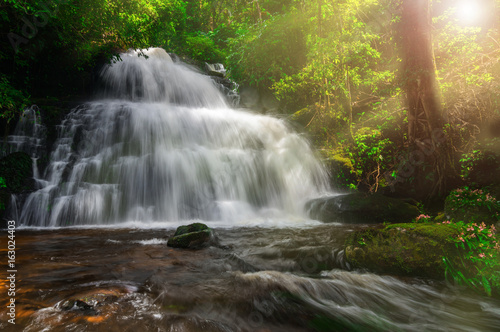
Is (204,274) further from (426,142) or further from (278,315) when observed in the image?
(426,142)

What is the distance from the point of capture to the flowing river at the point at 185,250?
233 centimetres

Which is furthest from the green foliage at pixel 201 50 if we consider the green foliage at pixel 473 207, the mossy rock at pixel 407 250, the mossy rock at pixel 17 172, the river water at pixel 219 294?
the mossy rock at pixel 407 250

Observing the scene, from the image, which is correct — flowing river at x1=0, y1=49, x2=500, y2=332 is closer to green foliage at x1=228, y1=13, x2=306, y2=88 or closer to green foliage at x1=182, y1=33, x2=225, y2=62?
green foliage at x1=228, y1=13, x2=306, y2=88

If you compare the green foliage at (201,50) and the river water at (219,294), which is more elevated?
the green foliage at (201,50)

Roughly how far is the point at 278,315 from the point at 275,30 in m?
14.6

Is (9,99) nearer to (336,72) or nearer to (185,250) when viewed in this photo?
(185,250)

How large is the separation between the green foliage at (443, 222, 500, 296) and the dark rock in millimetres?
3514

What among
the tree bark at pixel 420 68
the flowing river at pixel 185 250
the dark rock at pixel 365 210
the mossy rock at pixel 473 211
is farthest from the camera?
the dark rock at pixel 365 210

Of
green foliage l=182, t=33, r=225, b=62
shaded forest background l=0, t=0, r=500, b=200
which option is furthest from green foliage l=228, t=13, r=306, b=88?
green foliage l=182, t=33, r=225, b=62

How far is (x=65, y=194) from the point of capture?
23.8ft

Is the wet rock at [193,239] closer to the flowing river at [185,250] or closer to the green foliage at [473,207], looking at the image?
the flowing river at [185,250]

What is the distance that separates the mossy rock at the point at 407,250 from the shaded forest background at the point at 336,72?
2816 millimetres

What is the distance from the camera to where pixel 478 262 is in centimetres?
313

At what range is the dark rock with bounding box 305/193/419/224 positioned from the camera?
6842 mm
